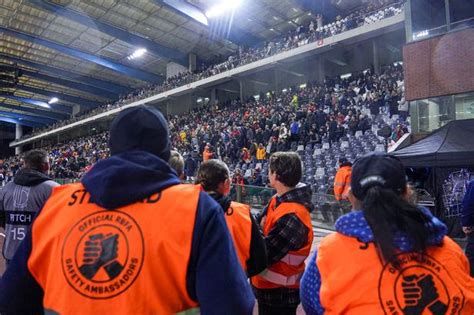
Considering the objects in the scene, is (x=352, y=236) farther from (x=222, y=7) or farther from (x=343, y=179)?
(x=222, y=7)

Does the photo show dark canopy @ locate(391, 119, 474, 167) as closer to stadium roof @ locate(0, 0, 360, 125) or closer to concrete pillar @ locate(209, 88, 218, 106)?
stadium roof @ locate(0, 0, 360, 125)

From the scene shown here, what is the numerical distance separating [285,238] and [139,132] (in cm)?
128

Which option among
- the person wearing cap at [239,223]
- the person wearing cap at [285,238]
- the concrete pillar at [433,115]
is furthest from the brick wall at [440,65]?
the person wearing cap at [239,223]

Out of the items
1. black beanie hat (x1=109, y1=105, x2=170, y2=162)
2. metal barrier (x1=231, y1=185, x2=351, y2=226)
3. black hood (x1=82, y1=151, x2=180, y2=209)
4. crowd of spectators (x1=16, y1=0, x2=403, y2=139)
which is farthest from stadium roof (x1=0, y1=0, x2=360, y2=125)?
black hood (x1=82, y1=151, x2=180, y2=209)

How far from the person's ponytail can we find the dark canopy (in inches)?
237

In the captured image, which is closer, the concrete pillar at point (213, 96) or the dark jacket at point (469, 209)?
the dark jacket at point (469, 209)

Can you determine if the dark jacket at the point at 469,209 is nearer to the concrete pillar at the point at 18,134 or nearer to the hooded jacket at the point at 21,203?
the hooded jacket at the point at 21,203

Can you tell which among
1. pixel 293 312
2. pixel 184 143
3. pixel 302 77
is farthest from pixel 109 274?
pixel 302 77

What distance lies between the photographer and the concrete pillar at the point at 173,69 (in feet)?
113

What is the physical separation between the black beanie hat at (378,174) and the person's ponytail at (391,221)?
43 millimetres

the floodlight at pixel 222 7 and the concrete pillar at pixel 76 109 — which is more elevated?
the floodlight at pixel 222 7

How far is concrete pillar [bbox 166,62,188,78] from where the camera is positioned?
3459cm

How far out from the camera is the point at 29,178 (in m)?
3.67

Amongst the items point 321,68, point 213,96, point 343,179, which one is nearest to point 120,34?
point 213,96
